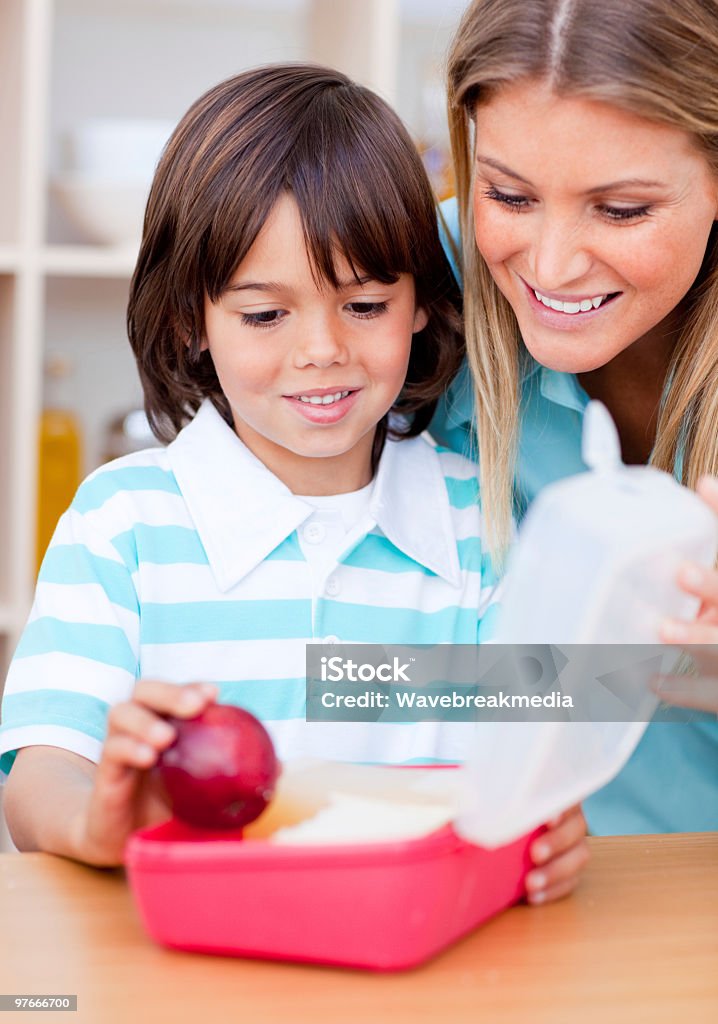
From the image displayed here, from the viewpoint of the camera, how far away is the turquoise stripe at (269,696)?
1.09m

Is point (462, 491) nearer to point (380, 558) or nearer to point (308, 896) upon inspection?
point (380, 558)

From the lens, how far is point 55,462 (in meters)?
2.01

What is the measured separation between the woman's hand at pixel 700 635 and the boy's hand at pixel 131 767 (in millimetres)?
249

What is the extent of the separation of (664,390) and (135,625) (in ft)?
1.74

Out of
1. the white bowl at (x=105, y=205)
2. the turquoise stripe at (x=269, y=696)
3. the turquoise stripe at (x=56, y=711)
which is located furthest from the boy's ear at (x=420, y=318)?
the white bowl at (x=105, y=205)

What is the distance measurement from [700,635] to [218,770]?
10.6 inches

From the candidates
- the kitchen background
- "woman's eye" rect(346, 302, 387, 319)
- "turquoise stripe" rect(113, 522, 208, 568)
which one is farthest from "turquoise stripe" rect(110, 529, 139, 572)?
the kitchen background

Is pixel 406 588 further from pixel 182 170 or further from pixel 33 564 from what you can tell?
pixel 33 564

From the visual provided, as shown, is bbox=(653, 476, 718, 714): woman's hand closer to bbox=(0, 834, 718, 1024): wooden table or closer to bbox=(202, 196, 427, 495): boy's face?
bbox=(0, 834, 718, 1024): wooden table

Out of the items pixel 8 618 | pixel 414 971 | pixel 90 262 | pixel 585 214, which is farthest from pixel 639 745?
pixel 90 262

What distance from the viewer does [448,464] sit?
4.17 feet

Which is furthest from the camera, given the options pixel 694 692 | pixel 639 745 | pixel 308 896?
pixel 639 745

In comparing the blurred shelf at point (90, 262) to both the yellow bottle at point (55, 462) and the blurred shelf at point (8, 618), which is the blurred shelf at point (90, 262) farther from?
the blurred shelf at point (8, 618)

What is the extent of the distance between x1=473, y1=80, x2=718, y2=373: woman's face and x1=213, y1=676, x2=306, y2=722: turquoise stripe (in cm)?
35
